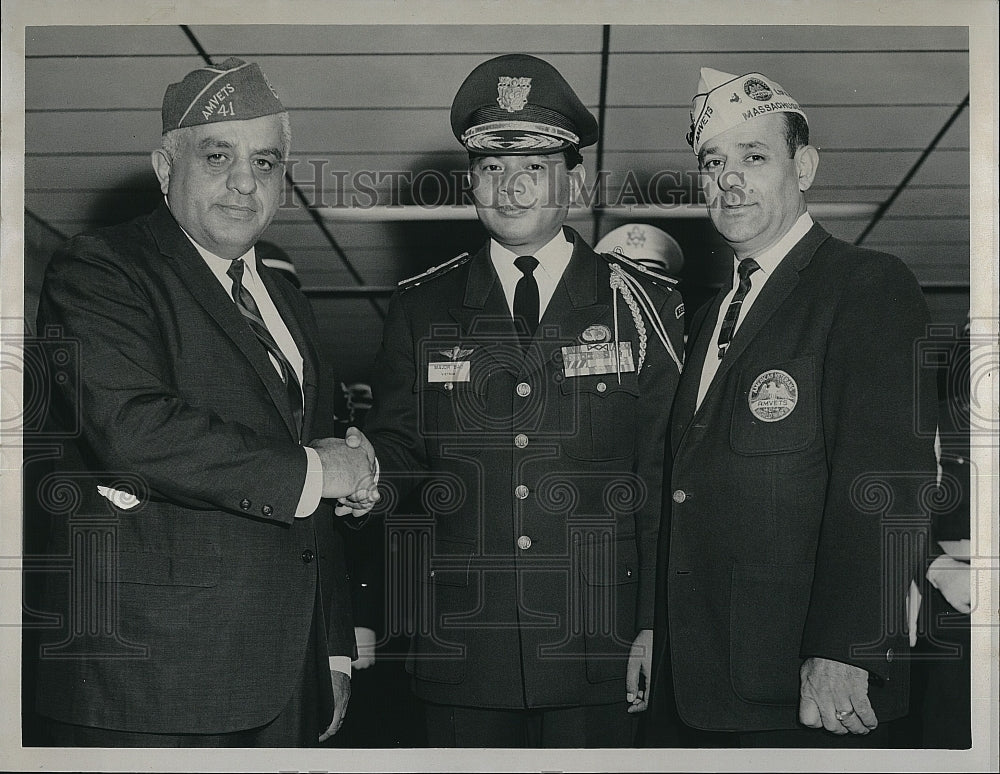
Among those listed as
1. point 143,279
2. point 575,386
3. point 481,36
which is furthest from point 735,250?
point 143,279

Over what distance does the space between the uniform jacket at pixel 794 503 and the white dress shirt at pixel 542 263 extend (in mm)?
468

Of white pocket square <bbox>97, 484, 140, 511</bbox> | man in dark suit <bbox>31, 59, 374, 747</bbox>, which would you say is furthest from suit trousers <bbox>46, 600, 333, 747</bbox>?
white pocket square <bbox>97, 484, 140, 511</bbox>

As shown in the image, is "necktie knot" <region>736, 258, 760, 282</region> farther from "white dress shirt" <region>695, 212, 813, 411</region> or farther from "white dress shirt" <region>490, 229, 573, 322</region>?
"white dress shirt" <region>490, 229, 573, 322</region>

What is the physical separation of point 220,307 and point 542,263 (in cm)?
80

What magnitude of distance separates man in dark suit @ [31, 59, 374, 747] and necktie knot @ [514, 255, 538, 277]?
0.55m

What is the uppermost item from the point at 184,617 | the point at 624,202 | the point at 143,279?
the point at 624,202

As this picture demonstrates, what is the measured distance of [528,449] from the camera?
263 centimetres

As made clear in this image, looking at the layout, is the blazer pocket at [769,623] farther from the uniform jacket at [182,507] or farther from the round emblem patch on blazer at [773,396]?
the uniform jacket at [182,507]

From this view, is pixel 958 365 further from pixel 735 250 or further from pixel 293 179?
pixel 293 179

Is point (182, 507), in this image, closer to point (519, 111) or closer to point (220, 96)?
point (220, 96)

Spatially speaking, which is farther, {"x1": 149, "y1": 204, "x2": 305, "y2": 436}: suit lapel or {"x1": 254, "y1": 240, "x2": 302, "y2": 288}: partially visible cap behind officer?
{"x1": 254, "y1": 240, "x2": 302, "y2": 288}: partially visible cap behind officer

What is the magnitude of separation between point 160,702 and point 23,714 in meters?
0.44

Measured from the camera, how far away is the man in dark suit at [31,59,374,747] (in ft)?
8.11

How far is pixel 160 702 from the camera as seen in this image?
2.49m
